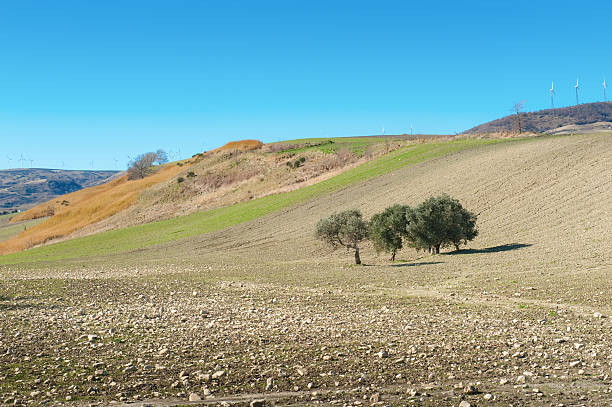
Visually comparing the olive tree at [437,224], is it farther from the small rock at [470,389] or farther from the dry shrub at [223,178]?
the dry shrub at [223,178]

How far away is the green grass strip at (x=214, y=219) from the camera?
6906 centimetres

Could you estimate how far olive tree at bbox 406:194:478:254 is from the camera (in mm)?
40969

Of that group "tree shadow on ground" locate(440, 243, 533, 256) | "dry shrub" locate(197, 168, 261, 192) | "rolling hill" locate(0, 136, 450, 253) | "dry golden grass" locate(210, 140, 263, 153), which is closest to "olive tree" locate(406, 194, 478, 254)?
"tree shadow on ground" locate(440, 243, 533, 256)

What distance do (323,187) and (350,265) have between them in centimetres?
4175

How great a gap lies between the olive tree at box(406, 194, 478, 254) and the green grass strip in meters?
34.1

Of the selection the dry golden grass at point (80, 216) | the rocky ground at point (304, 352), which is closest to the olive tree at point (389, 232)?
the rocky ground at point (304, 352)

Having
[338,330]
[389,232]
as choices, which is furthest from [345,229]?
[338,330]

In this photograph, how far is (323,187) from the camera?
8175 centimetres

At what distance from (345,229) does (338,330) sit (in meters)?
24.4

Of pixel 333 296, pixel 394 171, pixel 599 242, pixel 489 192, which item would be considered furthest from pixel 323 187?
pixel 333 296

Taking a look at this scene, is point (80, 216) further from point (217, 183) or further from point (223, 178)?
point (223, 178)

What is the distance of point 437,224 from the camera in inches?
1622

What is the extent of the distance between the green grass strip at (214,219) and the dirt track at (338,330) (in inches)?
1135

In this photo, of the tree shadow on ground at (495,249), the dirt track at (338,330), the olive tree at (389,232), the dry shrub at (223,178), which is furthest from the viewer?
the dry shrub at (223,178)
